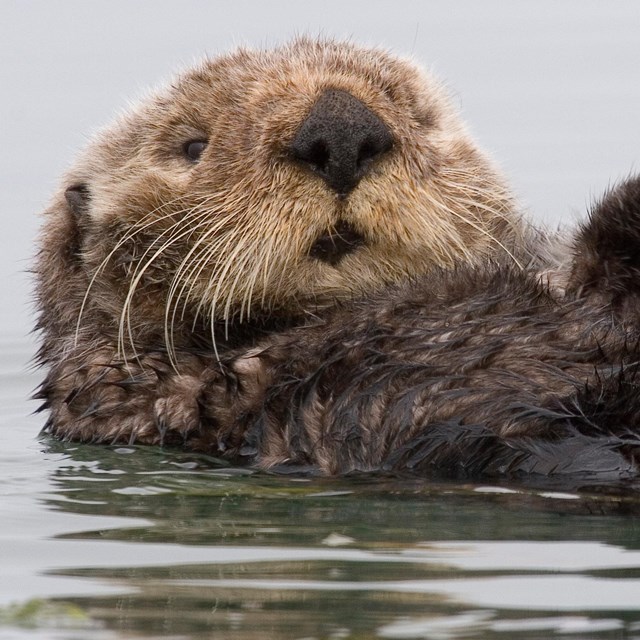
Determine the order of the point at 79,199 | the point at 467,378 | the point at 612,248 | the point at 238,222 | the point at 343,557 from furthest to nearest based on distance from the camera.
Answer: the point at 79,199
the point at 238,222
the point at 612,248
the point at 467,378
the point at 343,557

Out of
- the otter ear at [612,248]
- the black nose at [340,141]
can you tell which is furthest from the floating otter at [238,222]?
the otter ear at [612,248]

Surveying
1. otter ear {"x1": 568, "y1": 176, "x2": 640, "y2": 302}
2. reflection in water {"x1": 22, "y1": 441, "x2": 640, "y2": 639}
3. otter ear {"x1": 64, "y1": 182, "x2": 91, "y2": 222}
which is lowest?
reflection in water {"x1": 22, "y1": 441, "x2": 640, "y2": 639}

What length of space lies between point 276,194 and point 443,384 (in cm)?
84

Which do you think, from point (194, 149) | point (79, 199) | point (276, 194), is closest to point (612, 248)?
point (276, 194)

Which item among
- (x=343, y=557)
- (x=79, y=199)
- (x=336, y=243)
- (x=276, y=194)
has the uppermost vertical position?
(x=79, y=199)

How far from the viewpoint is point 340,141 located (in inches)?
173

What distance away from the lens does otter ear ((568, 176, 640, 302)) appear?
4430 mm

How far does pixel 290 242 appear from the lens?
4543 mm

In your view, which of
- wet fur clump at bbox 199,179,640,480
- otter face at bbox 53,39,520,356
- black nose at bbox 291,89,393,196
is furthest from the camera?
otter face at bbox 53,39,520,356

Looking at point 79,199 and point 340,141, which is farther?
point 79,199

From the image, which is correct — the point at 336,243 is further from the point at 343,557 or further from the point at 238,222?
the point at 343,557

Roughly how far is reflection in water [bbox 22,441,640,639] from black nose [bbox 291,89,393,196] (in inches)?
37.0

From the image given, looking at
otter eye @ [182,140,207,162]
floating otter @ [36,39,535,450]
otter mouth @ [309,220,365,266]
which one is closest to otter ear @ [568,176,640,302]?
floating otter @ [36,39,535,450]

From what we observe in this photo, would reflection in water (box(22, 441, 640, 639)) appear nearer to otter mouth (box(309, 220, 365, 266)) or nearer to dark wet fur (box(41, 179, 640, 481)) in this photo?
dark wet fur (box(41, 179, 640, 481))
